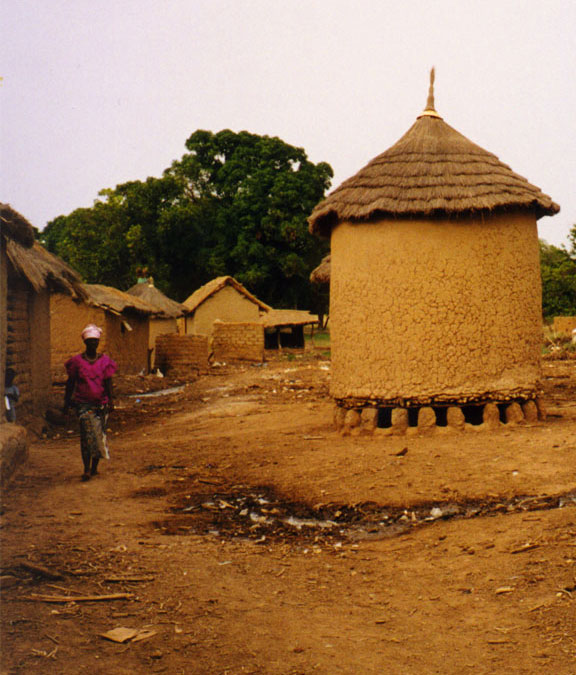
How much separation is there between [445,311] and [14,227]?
430 cm

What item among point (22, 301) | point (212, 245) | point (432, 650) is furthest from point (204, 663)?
point (212, 245)

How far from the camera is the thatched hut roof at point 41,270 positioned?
7867 mm

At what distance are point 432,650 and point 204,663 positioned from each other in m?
0.98

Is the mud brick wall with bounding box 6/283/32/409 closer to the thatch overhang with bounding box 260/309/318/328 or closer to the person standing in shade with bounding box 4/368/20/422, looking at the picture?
the person standing in shade with bounding box 4/368/20/422

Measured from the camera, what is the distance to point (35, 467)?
7.09m

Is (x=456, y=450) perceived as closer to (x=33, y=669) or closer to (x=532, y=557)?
(x=532, y=557)

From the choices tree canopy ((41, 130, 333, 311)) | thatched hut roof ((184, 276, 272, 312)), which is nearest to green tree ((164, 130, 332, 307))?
tree canopy ((41, 130, 333, 311))

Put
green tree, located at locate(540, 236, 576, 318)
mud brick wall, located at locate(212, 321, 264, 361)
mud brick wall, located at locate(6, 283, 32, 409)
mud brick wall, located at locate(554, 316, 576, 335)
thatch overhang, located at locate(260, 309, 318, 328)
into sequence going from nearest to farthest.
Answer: mud brick wall, located at locate(6, 283, 32, 409) → mud brick wall, located at locate(212, 321, 264, 361) → mud brick wall, located at locate(554, 316, 576, 335) → green tree, located at locate(540, 236, 576, 318) → thatch overhang, located at locate(260, 309, 318, 328)

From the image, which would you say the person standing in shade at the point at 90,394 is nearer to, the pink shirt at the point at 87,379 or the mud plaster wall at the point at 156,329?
the pink shirt at the point at 87,379

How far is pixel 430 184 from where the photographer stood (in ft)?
25.0

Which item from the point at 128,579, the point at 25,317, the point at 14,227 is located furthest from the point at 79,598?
the point at 25,317

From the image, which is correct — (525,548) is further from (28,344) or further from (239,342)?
(239,342)

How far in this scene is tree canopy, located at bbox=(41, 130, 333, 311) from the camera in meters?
31.3

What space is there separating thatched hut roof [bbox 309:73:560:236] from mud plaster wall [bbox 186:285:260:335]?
2038 centimetres
